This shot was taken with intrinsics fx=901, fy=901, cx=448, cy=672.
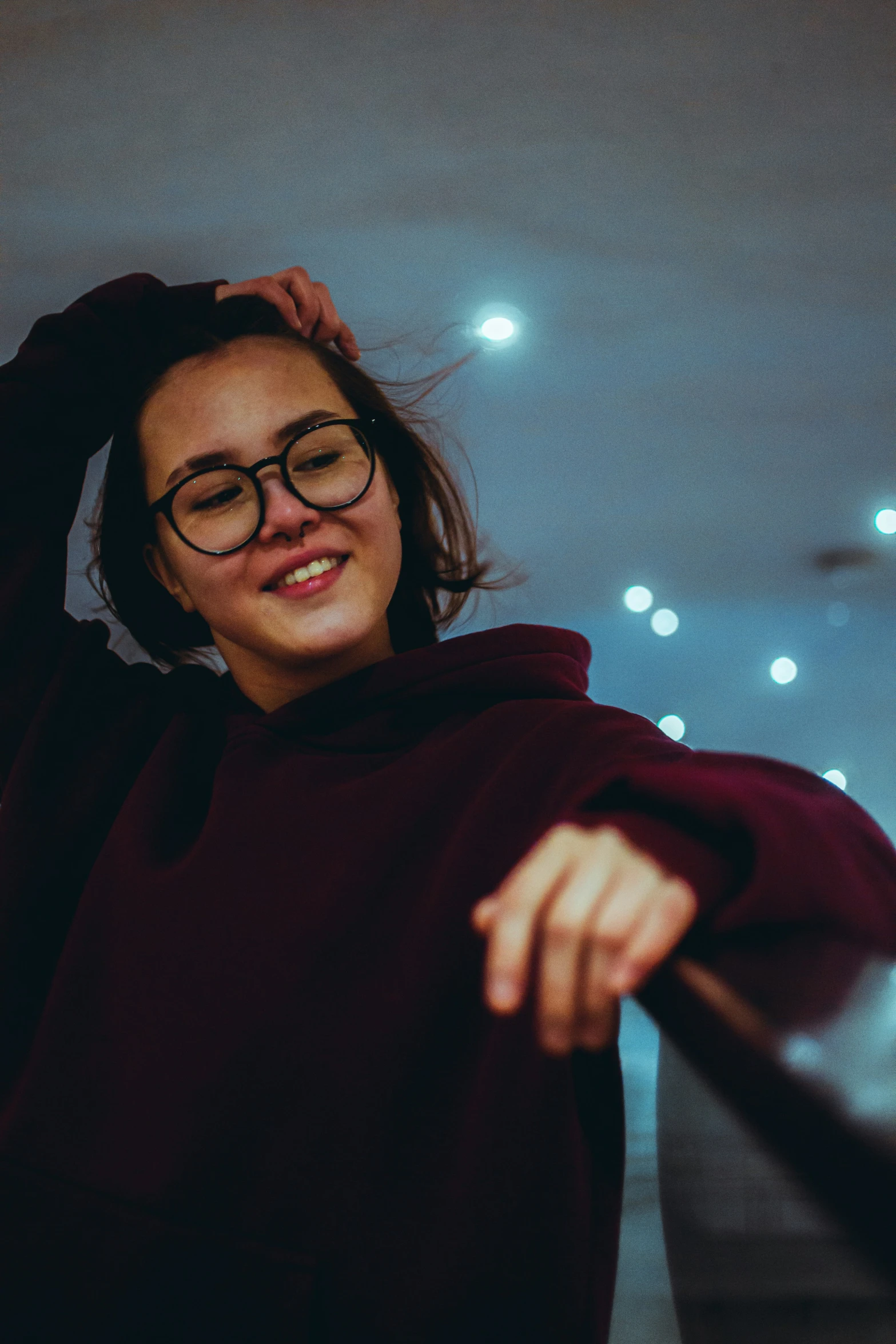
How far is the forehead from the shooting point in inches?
26.9

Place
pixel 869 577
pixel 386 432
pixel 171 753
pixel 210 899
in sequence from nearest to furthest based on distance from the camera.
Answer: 1. pixel 210 899
2. pixel 171 753
3. pixel 386 432
4. pixel 869 577

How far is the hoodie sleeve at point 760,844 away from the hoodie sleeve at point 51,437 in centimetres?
59

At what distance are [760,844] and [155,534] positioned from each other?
0.61 metres

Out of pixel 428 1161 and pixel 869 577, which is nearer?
pixel 428 1161

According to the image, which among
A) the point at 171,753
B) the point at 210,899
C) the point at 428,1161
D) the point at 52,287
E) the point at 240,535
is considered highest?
the point at 52,287

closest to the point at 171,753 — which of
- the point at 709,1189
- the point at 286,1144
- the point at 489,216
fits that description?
the point at 286,1144

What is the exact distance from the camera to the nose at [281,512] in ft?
2.15

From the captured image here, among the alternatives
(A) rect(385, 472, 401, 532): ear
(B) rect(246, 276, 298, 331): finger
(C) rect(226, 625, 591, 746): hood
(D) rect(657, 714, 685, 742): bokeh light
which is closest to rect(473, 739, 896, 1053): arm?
(C) rect(226, 625, 591, 746): hood

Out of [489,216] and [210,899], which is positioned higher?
[489,216]

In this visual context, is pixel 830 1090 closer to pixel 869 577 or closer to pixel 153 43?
pixel 153 43

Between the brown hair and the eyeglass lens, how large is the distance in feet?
0.27

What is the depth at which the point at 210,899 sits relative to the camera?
582 millimetres

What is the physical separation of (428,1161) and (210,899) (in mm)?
210

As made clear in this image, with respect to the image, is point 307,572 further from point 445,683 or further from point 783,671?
point 783,671
